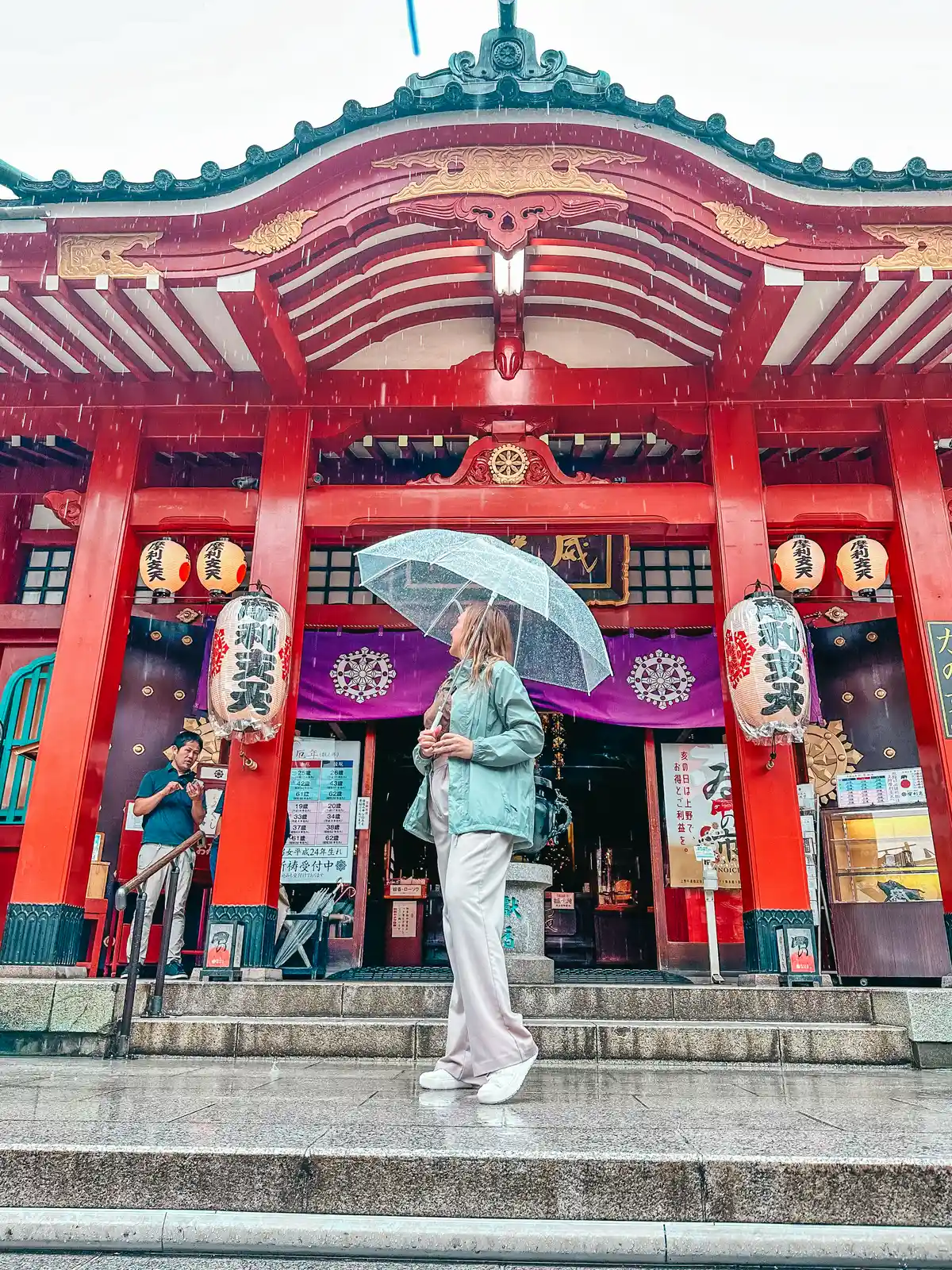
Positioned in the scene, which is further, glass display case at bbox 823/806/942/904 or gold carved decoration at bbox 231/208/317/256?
glass display case at bbox 823/806/942/904

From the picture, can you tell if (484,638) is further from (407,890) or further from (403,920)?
(403,920)

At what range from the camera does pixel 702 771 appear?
10.2 metres

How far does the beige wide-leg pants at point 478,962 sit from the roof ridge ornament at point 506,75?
6.04 meters

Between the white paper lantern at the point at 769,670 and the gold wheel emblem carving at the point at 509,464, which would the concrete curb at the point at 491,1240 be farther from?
the gold wheel emblem carving at the point at 509,464

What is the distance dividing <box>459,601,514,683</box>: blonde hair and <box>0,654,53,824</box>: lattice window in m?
6.88

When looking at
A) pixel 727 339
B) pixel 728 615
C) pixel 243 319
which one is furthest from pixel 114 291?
pixel 728 615

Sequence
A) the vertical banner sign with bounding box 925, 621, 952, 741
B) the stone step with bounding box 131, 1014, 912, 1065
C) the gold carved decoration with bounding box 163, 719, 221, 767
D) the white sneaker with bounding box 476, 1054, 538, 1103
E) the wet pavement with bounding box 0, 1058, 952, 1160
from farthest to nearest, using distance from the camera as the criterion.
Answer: the gold carved decoration with bounding box 163, 719, 221, 767, the vertical banner sign with bounding box 925, 621, 952, 741, the stone step with bounding box 131, 1014, 912, 1065, the white sneaker with bounding box 476, 1054, 538, 1103, the wet pavement with bounding box 0, 1058, 952, 1160

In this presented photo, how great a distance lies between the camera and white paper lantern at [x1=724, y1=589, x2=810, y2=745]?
6891 millimetres

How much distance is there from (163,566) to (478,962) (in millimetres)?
5648

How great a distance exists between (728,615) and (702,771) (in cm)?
333

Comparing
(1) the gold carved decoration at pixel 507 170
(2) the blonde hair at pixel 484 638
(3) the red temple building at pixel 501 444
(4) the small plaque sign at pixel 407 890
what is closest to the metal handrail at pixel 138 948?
(3) the red temple building at pixel 501 444

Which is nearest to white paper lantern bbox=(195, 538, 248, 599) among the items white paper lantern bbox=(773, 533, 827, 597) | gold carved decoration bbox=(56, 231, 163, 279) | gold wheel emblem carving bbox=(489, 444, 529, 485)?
gold carved decoration bbox=(56, 231, 163, 279)

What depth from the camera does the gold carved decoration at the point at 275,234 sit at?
→ 693cm

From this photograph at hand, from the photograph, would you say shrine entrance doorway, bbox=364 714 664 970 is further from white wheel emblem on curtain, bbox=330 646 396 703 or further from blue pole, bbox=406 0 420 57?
blue pole, bbox=406 0 420 57
